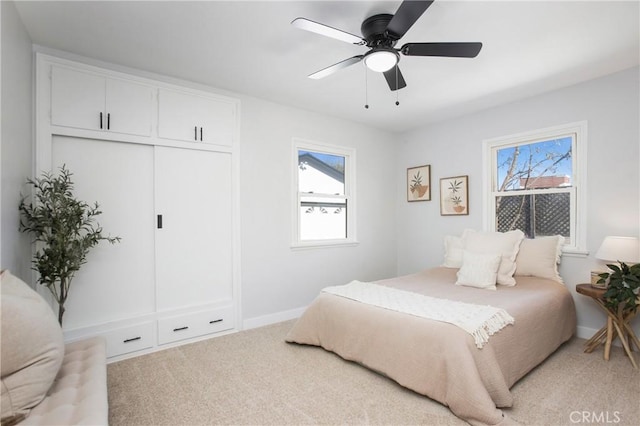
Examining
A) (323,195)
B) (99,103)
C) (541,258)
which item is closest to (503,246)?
(541,258)

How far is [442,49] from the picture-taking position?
2051mm

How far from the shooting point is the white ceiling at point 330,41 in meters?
2.05

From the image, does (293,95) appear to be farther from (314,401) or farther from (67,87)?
(314,401)

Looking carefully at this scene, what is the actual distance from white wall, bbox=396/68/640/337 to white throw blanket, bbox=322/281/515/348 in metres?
1.70

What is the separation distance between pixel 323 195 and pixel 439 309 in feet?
7.48

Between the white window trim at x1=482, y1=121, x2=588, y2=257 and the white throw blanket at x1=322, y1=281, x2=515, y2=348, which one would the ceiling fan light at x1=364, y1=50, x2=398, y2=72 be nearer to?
the white throw blanket at x1=322, y1=281, x2=515, y2=348

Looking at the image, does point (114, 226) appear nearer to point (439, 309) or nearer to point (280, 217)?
point (280, 217)

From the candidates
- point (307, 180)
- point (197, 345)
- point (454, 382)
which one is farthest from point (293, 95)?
point (454, 382)

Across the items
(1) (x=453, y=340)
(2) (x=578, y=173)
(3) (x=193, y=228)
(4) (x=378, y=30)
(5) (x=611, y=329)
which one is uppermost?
(4) (x=378, y=30)

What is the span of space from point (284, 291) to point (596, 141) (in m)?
3.62

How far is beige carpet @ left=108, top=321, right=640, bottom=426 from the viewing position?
1896mm

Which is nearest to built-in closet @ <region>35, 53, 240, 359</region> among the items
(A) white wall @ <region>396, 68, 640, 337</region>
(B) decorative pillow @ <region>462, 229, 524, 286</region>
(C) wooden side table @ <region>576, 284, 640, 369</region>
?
(B) decorative pillow @ <region>462, 229, 524, 286</region>

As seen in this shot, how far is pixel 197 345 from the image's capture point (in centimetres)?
301

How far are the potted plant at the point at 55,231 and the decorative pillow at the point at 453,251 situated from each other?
12.0 feet
